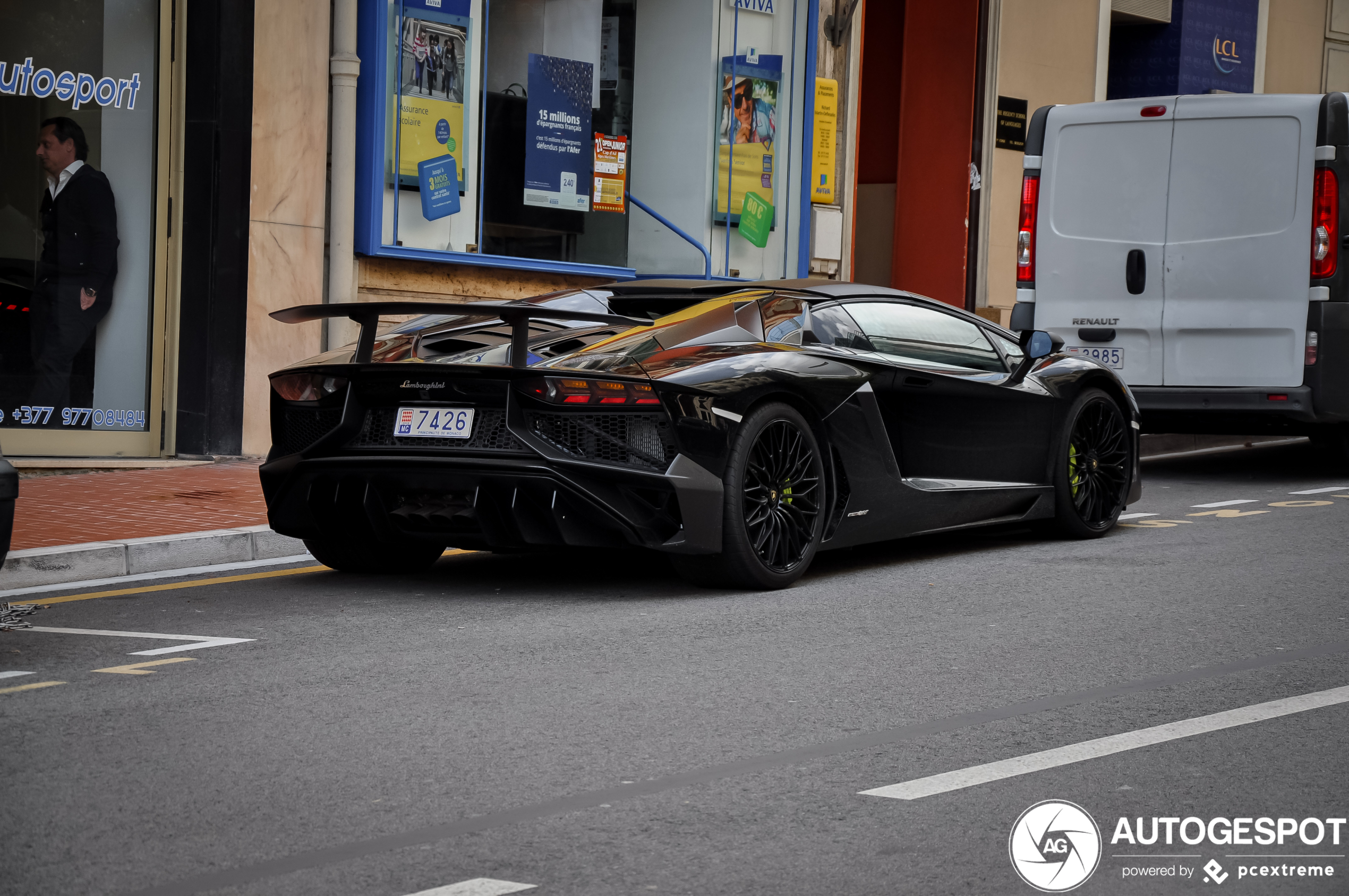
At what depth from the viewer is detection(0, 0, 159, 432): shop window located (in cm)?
1112

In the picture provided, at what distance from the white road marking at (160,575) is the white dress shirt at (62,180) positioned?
4.33 metres

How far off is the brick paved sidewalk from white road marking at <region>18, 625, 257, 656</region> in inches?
62.7

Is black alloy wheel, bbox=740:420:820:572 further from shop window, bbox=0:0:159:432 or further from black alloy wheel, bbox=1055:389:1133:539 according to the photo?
shop window, bbox=0:0:159:432

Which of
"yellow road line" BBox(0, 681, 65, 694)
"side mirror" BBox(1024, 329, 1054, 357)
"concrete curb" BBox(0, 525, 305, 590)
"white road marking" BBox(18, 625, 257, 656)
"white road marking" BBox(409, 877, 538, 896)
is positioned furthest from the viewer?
"side mirror" BBox(1024, 329, 1054, 357)

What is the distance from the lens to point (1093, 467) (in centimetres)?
885

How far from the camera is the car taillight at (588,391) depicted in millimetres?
6484

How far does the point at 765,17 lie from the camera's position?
51.3 ft

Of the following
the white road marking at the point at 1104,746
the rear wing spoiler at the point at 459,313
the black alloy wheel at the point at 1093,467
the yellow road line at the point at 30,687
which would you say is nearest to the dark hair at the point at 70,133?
the rear wing spoiler at the point at 459,313

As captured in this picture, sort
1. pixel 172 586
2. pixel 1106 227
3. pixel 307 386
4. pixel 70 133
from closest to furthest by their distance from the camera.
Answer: pixel 307 386
pixel 172 586
pixel 70 133
pixel 1106 227

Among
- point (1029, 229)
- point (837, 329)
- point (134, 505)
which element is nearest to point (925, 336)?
point (837, 329)

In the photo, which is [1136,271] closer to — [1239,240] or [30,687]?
[1239,240]

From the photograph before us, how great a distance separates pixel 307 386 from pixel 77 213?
17.0 ft

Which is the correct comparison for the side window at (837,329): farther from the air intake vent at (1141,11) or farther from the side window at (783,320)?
the air intake vent at (1141,11)

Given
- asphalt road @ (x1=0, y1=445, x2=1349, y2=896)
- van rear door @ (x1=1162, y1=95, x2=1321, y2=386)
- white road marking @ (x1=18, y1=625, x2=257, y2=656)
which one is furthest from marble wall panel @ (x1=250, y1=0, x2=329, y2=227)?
white road marking @ (x1=18, y1=625, x2=257, y2=656)
